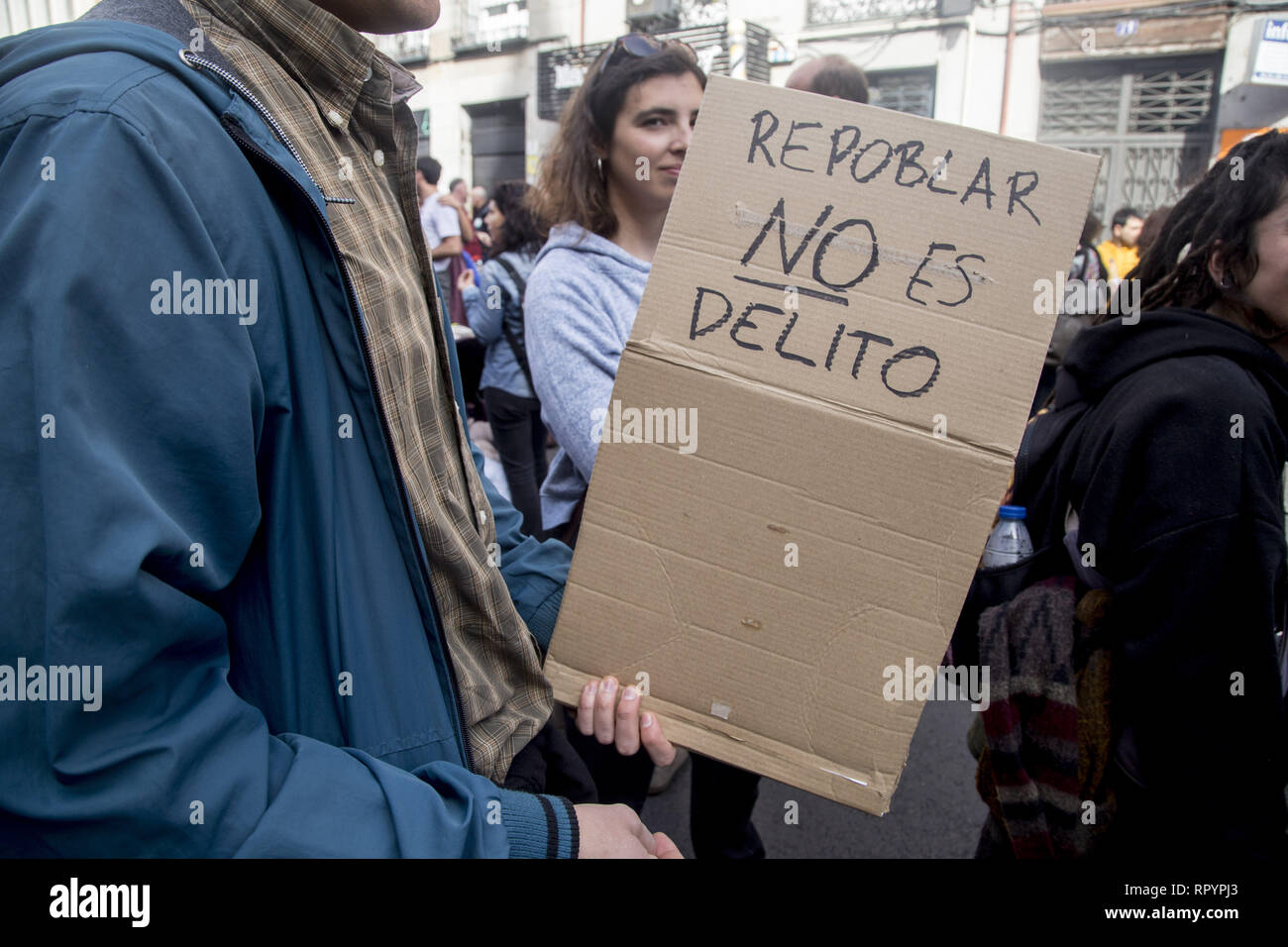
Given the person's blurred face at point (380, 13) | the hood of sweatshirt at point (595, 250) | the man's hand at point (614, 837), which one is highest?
the person's blurred face at point (380, 13)

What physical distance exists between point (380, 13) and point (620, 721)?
0.92m

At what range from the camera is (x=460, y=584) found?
104 cm

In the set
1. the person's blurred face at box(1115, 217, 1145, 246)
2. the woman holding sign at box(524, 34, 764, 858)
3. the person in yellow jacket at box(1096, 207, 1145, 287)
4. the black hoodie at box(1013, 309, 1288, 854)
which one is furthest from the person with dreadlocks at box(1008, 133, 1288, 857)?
the person's blurred face at box(1115, 217, 1145, 246)

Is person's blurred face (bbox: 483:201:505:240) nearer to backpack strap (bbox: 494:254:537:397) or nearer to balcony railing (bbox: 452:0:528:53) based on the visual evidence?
backpack strap (bbox: 494:254:537:397)

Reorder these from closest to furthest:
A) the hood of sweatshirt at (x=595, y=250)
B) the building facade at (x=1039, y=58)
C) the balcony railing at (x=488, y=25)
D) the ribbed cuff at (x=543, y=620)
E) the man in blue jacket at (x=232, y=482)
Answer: the man in blue jacket at (x=232, y=482)
the ribbed cuff at (x=543, y=620)
the hood of sweatshirt at (x=595, y=250)
the building facade at (x=1039, y=58)
the balcony railing at (x=488, y=25)

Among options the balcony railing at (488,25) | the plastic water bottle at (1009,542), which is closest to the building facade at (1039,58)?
the balcony railing at (488,25)

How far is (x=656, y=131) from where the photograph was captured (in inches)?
81.0

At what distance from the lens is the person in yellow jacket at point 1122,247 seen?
6922mm

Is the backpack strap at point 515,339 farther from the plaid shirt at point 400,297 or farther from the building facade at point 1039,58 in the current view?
the building facade at point 1039,58

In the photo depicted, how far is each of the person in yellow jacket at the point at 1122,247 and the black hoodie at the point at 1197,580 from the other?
18.9 feet

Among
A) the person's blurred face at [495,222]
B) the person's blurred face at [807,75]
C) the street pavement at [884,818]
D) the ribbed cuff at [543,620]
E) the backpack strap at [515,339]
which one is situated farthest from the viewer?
the person's blurred face at [495,222]

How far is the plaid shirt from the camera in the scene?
3.00ft

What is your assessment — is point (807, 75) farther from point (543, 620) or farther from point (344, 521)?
point (344, 521)

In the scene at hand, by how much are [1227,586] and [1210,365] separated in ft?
1.28
